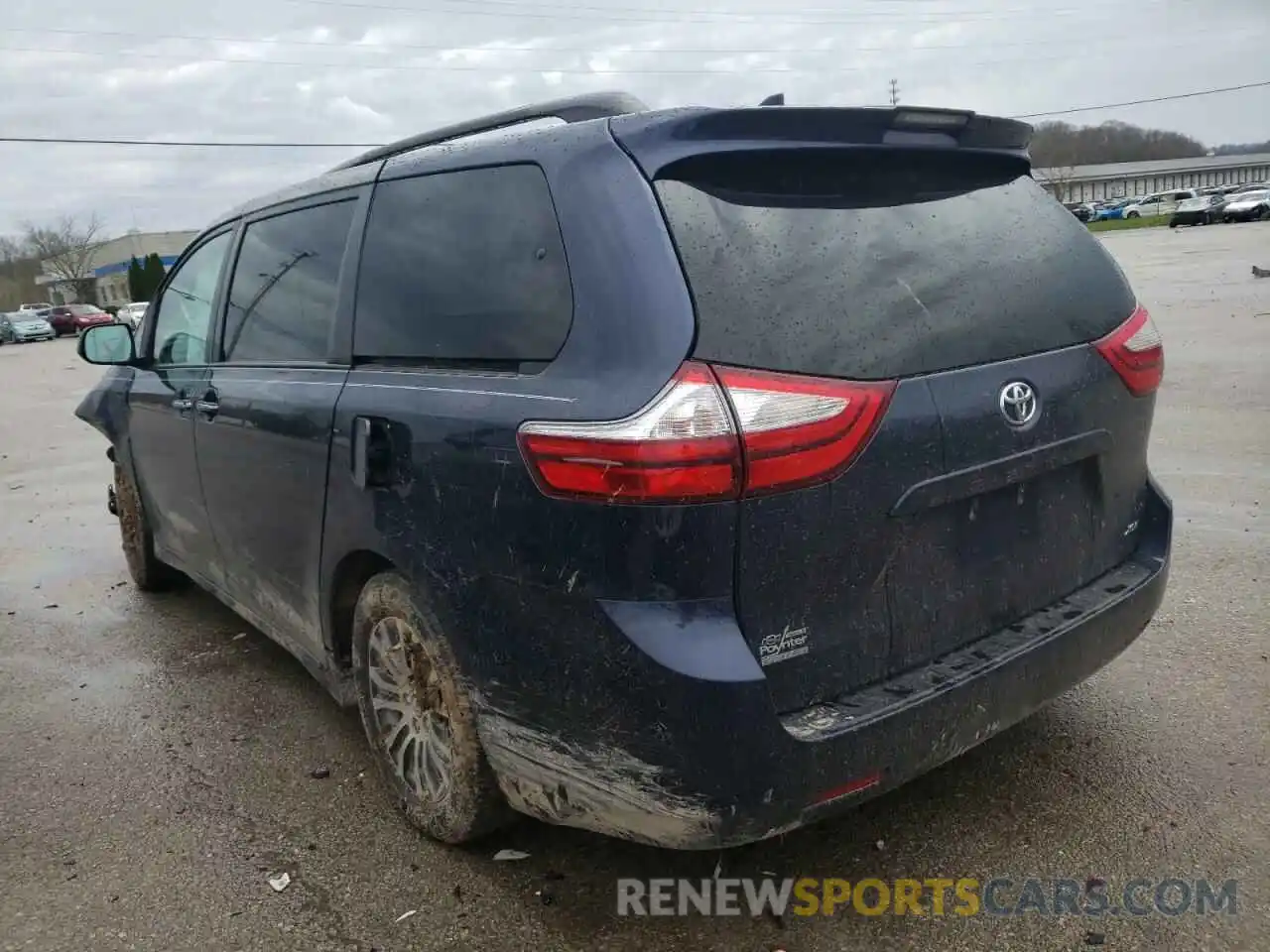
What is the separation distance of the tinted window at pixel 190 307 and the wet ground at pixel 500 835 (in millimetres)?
1361

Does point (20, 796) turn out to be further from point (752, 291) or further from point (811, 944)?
point (752, 291)

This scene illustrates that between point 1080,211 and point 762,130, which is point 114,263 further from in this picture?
point 762,130

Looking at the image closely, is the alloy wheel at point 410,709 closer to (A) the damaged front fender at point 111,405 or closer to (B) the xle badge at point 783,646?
(B) the xle badge at point 783,646

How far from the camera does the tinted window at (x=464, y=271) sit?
2.39 meters

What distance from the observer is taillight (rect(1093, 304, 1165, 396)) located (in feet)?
8.85

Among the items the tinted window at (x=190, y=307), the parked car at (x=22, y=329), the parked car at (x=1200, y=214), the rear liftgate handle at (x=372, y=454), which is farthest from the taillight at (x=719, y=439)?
the parked car at (x=1200, y=214)

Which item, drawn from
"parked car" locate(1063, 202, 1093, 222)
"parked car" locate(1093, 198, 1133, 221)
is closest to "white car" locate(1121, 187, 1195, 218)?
"parked car" locate(1093, 198, 1133, 221)

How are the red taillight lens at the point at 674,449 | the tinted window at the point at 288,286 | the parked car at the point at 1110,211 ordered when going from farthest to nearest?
1. the parked car at the point at 1110,211
2. the tinted window at the point at 288,286
3. the red taillight lens at the point at 674,449

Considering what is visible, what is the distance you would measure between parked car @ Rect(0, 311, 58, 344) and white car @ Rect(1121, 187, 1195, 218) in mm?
67732

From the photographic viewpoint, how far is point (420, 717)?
9.45ft

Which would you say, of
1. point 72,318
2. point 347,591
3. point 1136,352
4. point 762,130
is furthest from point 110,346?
point 72,318

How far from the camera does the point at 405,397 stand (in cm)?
268

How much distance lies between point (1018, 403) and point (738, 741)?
1.05 m

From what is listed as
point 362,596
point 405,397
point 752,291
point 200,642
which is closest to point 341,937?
point 362,596
